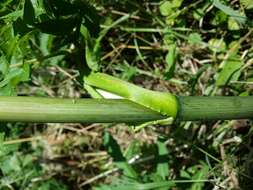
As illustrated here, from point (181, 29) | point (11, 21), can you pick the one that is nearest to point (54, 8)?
point (11, 21)

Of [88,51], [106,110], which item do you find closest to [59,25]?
[88,51]

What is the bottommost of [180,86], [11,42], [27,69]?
[180,86]

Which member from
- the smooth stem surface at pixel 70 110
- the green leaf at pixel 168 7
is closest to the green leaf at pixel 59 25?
the smooth stem surface at pixel 70 110

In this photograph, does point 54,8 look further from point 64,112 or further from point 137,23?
point 137,23

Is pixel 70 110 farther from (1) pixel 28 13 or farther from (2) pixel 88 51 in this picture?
(2) pixel 88 51

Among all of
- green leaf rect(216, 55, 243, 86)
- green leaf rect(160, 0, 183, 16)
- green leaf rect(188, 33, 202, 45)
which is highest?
green leaf rect(160, 0, 183, 16)

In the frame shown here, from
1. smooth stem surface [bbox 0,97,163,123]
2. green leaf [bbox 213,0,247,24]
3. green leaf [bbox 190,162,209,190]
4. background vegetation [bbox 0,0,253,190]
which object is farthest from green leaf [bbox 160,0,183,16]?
smooth stem surface [bbox 0,97,163,123]

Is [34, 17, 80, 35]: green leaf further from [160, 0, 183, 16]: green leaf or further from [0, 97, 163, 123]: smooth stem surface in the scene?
[160, 0, 183, 16]: green leaf
